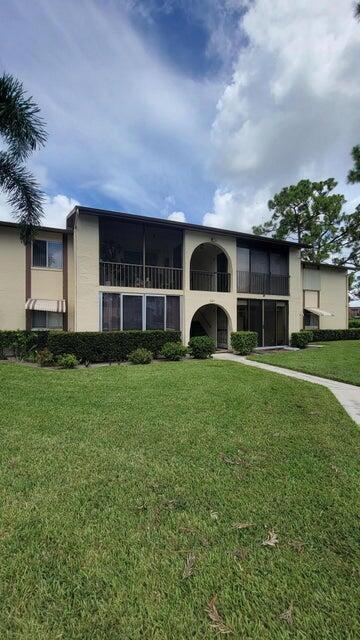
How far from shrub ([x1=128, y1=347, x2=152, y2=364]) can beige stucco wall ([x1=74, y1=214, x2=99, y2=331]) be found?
8.31 feet

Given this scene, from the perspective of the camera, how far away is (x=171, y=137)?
1661 centimetres

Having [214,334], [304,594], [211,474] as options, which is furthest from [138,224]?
[304,594]

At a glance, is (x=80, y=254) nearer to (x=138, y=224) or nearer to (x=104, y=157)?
(x=138, y=224)

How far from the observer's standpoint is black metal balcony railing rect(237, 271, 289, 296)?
18.9 m

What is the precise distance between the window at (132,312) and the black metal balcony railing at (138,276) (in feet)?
2.84

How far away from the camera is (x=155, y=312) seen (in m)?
16.4

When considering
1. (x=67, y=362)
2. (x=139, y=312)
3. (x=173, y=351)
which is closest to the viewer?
(x=67, y=362)

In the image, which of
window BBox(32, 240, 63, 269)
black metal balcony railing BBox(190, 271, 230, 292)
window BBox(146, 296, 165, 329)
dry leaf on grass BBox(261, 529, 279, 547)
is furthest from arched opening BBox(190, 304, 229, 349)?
dry leaf on grass BBox(261, 529, 279, 547)

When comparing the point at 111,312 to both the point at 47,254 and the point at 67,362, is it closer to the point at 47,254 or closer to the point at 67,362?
the point at 67,362

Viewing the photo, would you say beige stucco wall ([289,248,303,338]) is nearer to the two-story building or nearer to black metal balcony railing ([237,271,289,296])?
the two-story building

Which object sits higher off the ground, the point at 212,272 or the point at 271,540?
the point at 212,272

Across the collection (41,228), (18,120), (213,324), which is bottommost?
(213,324)

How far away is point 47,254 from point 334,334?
19014 millimetres

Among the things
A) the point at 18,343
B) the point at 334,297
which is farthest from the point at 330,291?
the point at 18,343
